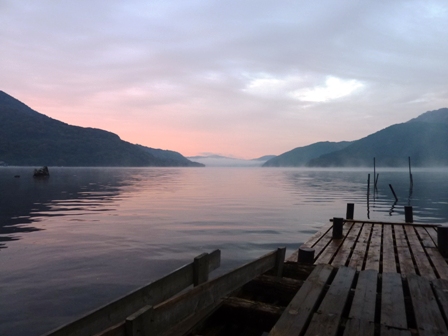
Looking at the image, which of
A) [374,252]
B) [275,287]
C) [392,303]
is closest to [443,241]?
[374,252]

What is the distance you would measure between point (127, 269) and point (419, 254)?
9.61m

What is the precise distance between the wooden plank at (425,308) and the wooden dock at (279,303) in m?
0.01

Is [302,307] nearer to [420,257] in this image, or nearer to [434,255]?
[420,257]

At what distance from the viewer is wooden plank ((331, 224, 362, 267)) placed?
30.5ft

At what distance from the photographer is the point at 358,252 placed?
10500 millimetres

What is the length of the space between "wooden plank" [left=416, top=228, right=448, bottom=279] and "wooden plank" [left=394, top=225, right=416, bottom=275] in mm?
558

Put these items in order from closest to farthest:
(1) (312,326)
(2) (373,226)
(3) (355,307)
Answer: (1) (312,326), (3) (355,307), (2) (373,226)

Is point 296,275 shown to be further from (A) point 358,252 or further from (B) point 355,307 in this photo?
(A) point 358,252

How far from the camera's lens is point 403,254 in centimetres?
1038

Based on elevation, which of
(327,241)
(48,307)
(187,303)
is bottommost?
(48,307)

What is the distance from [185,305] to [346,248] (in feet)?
26.9

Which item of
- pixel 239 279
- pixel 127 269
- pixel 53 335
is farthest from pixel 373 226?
pixel 53 335

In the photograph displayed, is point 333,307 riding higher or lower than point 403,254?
higher

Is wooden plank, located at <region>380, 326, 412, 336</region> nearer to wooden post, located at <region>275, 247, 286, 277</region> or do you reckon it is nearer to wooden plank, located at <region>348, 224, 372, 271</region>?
wooden post, located at <region>275, 247, 286, 277</region>
